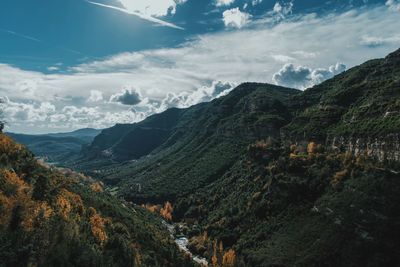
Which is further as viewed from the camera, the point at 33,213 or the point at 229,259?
the point at 229,259

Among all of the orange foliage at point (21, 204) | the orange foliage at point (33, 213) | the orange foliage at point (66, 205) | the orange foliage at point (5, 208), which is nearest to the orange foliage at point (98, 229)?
the orange foliage at point (66, 205)

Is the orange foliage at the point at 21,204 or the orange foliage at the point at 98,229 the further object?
the orange foliage at the point at 98,229

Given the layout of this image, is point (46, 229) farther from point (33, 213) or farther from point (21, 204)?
point (21, 204)

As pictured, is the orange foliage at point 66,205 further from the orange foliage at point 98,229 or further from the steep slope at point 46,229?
the orange foliage at point 98,229

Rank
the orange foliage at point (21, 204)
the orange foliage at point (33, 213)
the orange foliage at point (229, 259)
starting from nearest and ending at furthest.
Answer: the orange foliage at point (21, 204)
the orange foliage at point (33, 213)
the orange foliage at point (229, 259)

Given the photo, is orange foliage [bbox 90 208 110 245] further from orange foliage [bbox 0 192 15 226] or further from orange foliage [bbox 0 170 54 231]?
orange foliage [bbox 0 192 15 226]

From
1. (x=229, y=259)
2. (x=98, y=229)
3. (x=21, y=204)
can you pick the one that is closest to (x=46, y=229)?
(x=21, y=204)

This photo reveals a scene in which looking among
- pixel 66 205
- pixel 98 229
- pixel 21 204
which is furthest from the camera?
pixel 98 229

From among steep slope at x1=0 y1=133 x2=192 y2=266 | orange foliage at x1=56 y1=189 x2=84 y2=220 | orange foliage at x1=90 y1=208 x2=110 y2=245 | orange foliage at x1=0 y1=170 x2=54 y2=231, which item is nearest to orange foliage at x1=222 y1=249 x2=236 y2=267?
steep slope at x1=0 y1=133 x2=192 y2=266

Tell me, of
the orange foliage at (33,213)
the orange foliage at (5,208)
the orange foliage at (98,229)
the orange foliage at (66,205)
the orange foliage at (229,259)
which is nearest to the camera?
the orange foliage at (5,208)
